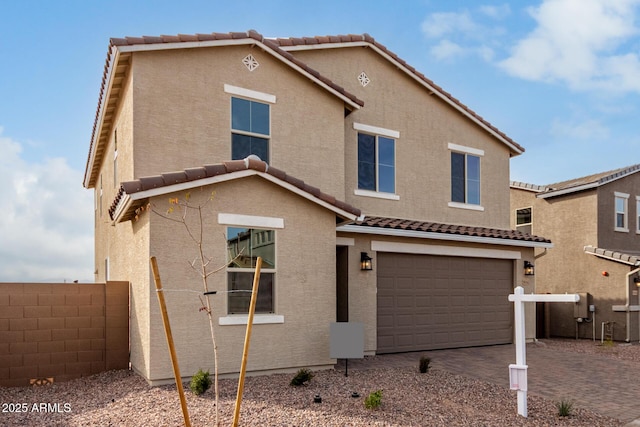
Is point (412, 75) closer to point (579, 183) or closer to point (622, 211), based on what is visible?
point (579, 183)

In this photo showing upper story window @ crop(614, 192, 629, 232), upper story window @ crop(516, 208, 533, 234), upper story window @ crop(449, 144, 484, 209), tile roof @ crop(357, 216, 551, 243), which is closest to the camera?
tile roof @ crop(357, 216, 551, 243)

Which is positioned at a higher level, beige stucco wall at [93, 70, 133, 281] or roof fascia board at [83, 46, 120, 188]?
roof fascia board at [83, 46, 120, 188]

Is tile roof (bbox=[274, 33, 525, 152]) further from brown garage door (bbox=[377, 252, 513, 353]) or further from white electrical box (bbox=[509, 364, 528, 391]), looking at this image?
white electrical box (bbox=[509, 364, 528, 391])

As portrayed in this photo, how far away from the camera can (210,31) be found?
10.9 meters

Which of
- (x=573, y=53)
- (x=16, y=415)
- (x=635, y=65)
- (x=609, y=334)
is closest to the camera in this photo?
(x=16, y=415)

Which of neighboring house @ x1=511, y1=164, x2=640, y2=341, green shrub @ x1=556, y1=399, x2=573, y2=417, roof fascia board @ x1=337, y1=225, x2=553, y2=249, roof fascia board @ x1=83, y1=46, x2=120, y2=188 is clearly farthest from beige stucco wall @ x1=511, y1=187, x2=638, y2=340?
roof fascia board @ x1=83, y1=46, x2=120, y2=188

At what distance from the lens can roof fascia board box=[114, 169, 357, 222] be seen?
27.5 ft

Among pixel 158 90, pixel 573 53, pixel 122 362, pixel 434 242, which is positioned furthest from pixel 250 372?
pixel 573 53

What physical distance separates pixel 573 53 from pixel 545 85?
270 centimetres

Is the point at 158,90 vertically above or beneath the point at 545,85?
beneath

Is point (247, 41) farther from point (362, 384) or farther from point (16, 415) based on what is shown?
point (16, 415)

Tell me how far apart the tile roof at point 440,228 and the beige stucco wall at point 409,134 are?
0.42 metres

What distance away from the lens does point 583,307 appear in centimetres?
1830

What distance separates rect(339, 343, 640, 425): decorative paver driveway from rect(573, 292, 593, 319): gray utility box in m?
4.61
